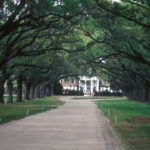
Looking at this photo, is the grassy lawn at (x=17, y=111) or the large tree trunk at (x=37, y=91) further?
→ the large tree trunk at (x=37, y=91)

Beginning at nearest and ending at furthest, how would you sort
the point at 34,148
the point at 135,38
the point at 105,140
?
1. the point at 34,148
2. the point at 105,140
3. the point at 135,38

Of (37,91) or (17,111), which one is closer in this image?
(17,111)

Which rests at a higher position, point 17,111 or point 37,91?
point 37,91

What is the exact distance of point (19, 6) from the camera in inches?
855

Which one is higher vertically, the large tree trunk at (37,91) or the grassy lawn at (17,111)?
the large tree trunk at (37,91)

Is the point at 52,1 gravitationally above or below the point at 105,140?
above

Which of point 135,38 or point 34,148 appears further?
point 135,38

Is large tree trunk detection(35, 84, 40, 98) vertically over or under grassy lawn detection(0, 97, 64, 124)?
over

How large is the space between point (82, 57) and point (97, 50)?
21.9 ft

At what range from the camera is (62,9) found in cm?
2434

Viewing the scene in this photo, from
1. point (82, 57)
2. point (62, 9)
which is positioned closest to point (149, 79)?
point (82, 57)

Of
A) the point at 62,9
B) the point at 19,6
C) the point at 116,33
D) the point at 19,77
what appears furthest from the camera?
the point at 19,77

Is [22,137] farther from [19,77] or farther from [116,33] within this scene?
[19,77]

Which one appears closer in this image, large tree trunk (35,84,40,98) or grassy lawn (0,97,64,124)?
grassy lawn (0,97,64,124)
